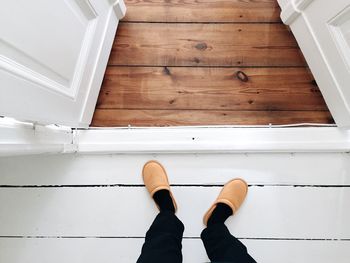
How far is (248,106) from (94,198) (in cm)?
64

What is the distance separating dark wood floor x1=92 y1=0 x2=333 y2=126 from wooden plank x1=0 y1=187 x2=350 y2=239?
0.25 metres

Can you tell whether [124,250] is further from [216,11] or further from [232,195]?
[216,11]

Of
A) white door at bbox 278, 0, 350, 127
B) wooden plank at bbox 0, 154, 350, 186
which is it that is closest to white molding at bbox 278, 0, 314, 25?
white door at bbox 278, 0, 350, 127

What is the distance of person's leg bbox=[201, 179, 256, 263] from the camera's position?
89cm

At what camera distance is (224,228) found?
0.96 m

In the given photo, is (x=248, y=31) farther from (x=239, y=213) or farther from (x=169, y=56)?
(x=239, y=213)

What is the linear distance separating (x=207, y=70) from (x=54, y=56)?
21.2 inches

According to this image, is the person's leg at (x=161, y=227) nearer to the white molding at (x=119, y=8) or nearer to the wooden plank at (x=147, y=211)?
the wooden plank at (x=147, y=211)

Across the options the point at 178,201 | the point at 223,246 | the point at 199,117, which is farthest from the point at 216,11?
the point at 223,246

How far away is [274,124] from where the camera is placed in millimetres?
1008

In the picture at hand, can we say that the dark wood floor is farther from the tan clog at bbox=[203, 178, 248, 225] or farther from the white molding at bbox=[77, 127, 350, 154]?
the tan clog at bbox=[203, 178, 248, 225]

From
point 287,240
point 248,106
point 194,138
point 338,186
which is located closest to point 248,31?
point 248,106

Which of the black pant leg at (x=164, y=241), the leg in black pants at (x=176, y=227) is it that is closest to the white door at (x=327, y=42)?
the leg in black pants at (x=176, y=227)

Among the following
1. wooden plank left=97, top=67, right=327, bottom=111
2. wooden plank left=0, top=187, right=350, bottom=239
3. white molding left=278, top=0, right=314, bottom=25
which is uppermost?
white molding left=278, top=0, right=314, bottom=25
